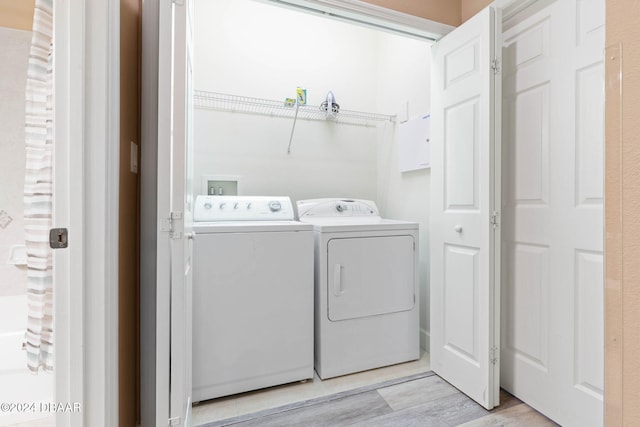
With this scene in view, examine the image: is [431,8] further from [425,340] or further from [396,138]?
[425,340]

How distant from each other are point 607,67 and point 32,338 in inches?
70.1

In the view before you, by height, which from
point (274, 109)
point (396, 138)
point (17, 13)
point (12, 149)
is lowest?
point (12, 149)

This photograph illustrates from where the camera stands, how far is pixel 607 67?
52 centimetres

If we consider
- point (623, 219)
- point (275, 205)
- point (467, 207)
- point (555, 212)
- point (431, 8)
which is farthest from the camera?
point (275, 205)

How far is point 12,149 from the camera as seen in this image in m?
1.94

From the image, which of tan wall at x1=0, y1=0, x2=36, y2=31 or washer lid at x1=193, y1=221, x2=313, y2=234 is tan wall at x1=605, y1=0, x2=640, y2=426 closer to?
washer lid at x1=193, y1=221, x2=313, y2=234

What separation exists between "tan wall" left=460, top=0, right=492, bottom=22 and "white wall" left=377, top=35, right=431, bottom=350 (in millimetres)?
333

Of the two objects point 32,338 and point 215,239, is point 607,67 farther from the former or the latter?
point 32,338

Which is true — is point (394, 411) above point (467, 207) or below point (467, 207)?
below

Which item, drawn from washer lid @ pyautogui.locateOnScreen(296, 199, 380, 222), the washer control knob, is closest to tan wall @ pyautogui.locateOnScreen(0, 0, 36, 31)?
the washer control knob

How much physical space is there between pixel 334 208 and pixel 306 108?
891 mm

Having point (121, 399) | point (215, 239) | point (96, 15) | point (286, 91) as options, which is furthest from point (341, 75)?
point (121, 399)

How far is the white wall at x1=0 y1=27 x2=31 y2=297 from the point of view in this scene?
192 centimetres

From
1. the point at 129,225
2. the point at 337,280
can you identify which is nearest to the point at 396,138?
the point at 337,280
